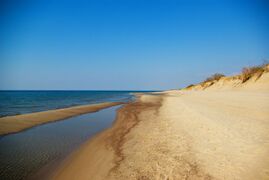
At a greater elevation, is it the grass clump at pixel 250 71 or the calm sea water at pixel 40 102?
the grass clump at pixel 250 71

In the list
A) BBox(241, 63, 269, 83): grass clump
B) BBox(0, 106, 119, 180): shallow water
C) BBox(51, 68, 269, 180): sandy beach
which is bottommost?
BBox(0, 106, 119, 180): shallow water

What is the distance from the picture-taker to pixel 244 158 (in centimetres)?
479

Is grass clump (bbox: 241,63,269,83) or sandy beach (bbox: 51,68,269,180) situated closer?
sandy beach (bbox: 51,68,269,180)

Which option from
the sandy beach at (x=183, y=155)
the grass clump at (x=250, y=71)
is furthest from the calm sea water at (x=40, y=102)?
the grass clump at (x=250, y=71)

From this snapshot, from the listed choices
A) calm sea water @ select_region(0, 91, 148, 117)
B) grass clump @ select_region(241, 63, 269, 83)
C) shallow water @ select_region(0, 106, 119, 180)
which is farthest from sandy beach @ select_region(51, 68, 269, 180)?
grass clump @ select_region(241, 63, 269, 83)

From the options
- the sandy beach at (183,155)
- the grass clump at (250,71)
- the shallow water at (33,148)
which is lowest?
the shallow water at (33,148)

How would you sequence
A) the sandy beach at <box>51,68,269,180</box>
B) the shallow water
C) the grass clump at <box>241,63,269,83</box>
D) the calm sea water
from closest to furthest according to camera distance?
the sandy beach at <box>51,68,269,180</box>
the shallow water
the calm sea water
the grass clump at <box>241,63,269,83</box>

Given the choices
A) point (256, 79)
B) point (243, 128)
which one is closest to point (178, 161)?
point (243, 128)

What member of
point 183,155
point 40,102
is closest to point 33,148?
point 183,155

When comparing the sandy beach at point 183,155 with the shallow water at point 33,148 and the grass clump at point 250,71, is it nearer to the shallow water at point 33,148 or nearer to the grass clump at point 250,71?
the shallow water at point 33,148

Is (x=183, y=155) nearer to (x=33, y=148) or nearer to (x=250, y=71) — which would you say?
(x=33, y=148)

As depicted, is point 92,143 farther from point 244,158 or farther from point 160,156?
point 244,158

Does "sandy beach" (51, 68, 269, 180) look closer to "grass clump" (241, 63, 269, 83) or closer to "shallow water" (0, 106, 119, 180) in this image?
"shallow water" (0, 106, 119, 180)

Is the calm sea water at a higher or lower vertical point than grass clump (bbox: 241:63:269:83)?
lower
